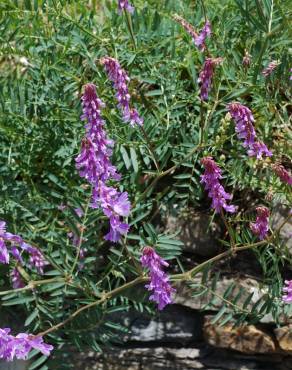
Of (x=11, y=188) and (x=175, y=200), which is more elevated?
(x=11, y=188)

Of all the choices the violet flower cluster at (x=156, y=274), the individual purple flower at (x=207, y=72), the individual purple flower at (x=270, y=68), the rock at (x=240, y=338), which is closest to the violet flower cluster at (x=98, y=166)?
the violet flower cluster at (x=156, y=274)

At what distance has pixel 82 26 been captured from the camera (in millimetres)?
2848

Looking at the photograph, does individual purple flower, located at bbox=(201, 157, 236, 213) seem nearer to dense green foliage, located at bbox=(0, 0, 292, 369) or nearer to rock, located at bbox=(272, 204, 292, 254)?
dense green foliage, located at bbox=(0, 0, 292, 369)

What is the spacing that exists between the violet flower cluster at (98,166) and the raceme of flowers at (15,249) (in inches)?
10.4

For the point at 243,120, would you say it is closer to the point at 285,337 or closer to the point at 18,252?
the point at 18,252

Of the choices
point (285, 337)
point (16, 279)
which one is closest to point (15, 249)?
point (16, 279)

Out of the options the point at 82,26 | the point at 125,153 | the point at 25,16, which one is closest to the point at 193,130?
the point at 125,153

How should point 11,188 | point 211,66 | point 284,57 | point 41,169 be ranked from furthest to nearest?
point 41,169 → point 11,188 → point 284,57 → point 211,66

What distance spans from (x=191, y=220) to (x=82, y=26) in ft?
3.05

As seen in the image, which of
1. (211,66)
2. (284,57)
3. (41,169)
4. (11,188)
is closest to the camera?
(211,66)

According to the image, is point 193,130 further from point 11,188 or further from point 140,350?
point 140,350

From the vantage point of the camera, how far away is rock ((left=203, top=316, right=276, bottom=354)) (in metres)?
2.91

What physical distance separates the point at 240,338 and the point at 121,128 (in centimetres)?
98

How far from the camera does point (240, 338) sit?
115 inches
